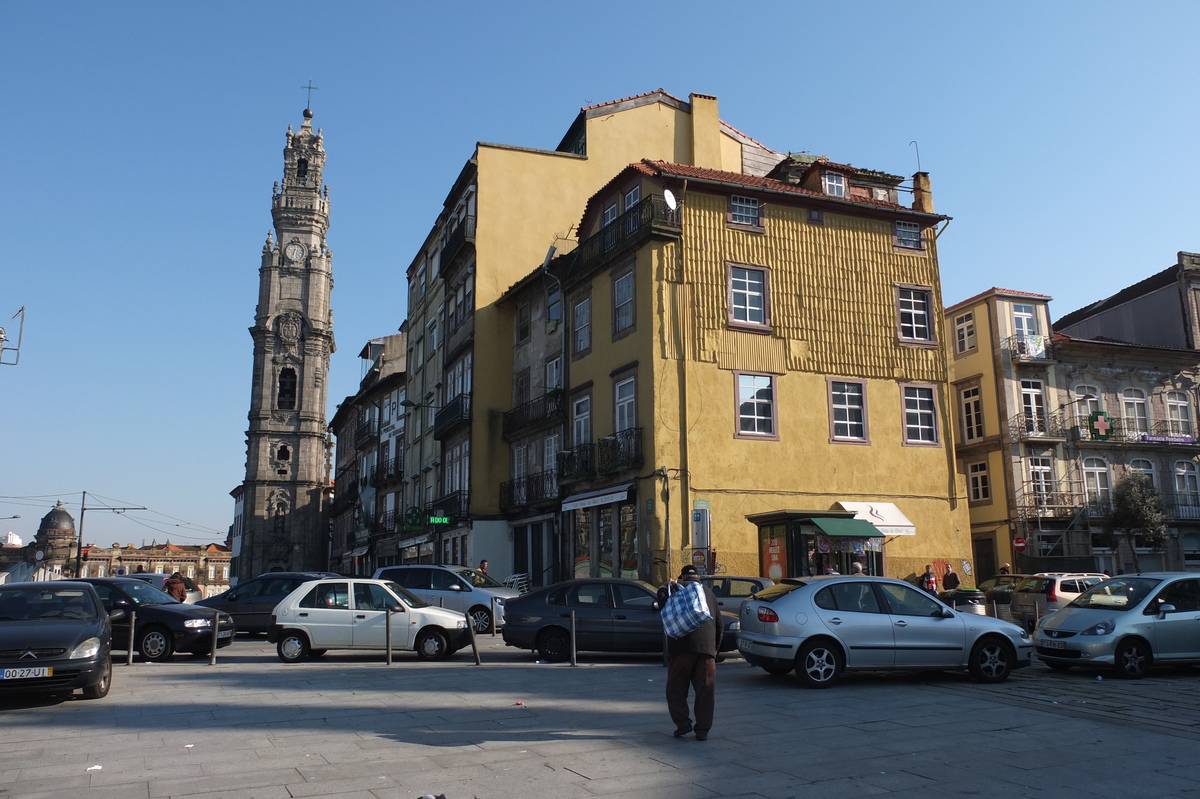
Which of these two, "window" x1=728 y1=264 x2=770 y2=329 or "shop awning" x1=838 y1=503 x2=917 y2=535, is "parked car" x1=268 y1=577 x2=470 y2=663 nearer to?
"shop awning" x1=838 y1=503 x2=917 y2=535

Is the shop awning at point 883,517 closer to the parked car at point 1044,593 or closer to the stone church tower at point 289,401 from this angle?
the parked car at point 1044,593

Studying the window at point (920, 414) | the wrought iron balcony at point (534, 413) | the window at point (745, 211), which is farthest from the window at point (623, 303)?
the window at point (920, 414)

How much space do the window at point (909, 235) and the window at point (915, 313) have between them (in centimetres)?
145

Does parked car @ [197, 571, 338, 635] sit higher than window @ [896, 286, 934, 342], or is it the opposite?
window @ [896, 286, 934, 342]

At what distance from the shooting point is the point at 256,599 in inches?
834

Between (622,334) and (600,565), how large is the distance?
265 inches

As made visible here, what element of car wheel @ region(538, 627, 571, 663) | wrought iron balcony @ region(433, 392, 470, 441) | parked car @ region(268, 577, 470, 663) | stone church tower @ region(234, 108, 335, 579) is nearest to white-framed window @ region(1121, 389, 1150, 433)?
wrought iron balcony @ region(433, 392, 470, 441)

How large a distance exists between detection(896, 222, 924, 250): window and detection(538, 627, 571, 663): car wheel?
19.1 m

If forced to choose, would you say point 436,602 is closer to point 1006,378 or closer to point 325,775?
point 325,775

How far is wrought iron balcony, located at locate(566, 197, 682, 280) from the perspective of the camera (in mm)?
27094

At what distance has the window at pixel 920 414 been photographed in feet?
95.2

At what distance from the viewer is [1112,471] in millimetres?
39219

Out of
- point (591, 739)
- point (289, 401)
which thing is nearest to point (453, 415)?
point (591, 739)

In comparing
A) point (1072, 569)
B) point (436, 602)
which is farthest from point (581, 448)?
point (1072, 569)
